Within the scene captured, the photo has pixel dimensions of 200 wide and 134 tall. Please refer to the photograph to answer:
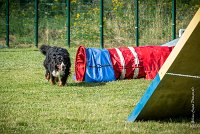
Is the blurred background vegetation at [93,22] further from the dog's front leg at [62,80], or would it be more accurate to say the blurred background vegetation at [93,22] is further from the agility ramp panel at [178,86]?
the agility ramp panel at [178,86]

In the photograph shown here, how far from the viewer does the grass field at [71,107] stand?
6152mm

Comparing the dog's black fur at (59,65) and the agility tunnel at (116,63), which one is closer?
the dog's black fur at (59,65)

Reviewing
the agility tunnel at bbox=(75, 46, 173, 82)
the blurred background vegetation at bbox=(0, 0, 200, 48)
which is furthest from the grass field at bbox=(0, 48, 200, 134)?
the blurred background vegetation at bbox=(0, 0, 200, 48)

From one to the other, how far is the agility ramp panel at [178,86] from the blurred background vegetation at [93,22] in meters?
13.1

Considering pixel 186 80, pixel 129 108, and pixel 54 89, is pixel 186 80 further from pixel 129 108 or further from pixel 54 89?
pixel 54 89

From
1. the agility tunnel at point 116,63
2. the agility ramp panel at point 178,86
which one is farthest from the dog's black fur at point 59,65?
the agility ramp panel at point 178,86

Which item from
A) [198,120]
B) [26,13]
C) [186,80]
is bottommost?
[198,120]

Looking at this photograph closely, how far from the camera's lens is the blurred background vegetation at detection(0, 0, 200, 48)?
2022 centimetres

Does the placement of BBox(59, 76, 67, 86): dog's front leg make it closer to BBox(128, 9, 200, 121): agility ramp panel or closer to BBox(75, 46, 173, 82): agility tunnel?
BBox(75, 46, 173, 82): agility tunnel

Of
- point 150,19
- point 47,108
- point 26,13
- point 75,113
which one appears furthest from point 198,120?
point 26,13

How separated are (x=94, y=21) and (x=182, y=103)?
46.0 ft

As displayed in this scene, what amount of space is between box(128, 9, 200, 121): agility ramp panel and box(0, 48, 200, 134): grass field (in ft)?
0.58

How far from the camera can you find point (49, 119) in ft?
22.0

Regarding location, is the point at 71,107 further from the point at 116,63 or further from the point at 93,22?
the point at 93,22
